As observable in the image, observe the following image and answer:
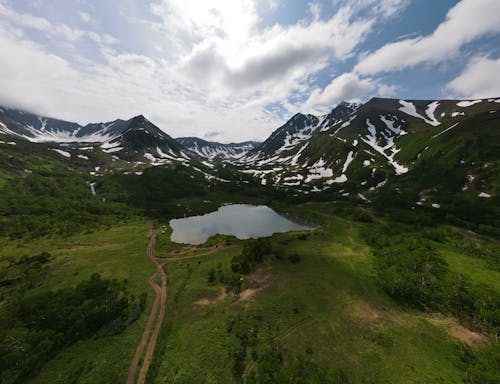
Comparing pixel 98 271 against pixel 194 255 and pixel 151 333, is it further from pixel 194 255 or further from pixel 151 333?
pixel 151 333

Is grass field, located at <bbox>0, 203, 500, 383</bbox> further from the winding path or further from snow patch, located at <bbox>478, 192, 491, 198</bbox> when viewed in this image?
snow patch, located at <bbox>478, 192, 491, 198</bbox>

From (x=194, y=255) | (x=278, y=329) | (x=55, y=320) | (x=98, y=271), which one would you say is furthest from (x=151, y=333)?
(x=194, y=255)

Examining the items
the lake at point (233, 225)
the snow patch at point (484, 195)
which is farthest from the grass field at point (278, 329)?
the snow patch at point (484, 195)

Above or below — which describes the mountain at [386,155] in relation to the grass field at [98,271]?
above

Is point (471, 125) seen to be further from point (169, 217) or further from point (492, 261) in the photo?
point (169, 217)

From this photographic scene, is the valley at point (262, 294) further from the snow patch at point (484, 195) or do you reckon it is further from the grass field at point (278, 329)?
the snow patch at point (484, 195)

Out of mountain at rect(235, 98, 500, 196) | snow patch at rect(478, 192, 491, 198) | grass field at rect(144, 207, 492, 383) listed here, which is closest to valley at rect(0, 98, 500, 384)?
grass field at rect(144, 207, 492, 383)

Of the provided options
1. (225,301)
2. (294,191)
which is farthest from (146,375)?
(294,191)

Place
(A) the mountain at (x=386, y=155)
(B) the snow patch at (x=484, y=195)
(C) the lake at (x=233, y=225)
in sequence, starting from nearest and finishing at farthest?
(C) the lake at (x=233, y=225) → (B) the snow patch at (x=484, y=195) → (A) the mountain at (x=386, y=155)
